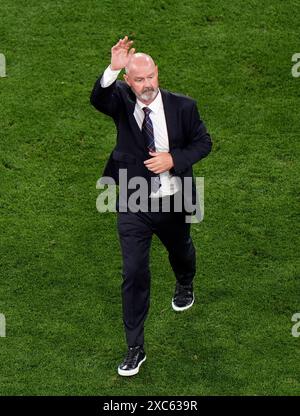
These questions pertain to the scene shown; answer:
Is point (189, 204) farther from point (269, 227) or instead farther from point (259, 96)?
point (259, 96)

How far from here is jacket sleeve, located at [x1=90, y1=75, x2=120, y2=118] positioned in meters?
8.89

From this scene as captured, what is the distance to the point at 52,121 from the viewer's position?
39.2 feet

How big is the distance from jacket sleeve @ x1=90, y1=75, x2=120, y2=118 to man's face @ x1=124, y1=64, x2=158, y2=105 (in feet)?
0.47

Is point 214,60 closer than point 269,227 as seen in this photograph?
No

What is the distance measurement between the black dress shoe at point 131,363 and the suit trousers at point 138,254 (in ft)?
0.18

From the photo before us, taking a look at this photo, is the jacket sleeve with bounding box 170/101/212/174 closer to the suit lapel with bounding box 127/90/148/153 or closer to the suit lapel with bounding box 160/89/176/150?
the suit lapel with bounding box 160/89/176/150

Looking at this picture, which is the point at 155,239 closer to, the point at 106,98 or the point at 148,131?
the point at 148,131

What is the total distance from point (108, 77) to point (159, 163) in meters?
0.70

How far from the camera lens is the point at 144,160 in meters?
9.13
